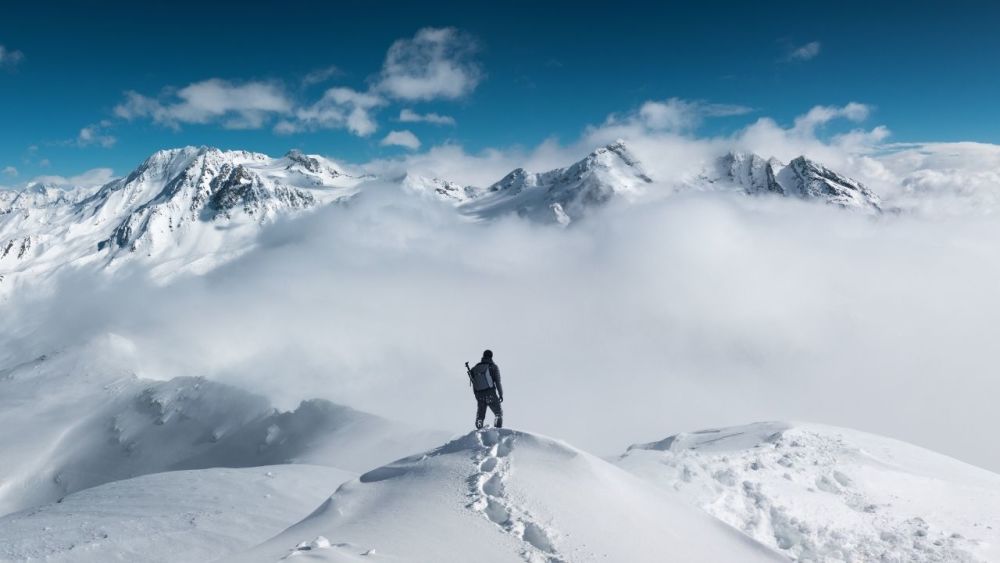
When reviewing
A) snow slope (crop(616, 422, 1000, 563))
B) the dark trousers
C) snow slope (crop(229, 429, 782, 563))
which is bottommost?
snow slope (crop(616, 422, 1000, 563))

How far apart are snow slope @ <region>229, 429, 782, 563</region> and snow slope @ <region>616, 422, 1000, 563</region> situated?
6.30 ft

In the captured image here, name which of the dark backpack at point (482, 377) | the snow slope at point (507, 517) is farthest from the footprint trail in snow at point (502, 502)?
the dark backpack at point (482, 377)

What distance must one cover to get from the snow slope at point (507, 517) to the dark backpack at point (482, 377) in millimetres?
3684

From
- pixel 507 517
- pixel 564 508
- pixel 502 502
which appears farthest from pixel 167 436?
pixel 564 508

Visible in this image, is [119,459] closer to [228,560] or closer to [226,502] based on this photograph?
[226,502]

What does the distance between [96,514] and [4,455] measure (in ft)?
540

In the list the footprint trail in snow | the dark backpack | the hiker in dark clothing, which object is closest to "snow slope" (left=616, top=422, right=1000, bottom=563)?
the hiker in dark clothing

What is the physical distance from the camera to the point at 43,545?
Answer: 1524 cm

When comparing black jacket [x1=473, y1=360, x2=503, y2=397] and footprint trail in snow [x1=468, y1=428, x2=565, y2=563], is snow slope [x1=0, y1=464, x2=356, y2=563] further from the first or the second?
black jacket [x1=473, y1=360, x2=503, y2=397]

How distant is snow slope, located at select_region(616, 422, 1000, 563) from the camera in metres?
13.5

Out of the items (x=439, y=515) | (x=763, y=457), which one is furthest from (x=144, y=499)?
(x=763, y=457)

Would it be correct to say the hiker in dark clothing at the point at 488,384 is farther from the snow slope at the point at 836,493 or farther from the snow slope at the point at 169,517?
the snow slope at the point at 169,517

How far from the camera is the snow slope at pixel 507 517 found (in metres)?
11.0

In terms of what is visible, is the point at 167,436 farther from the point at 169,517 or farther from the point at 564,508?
the point at 564,508
